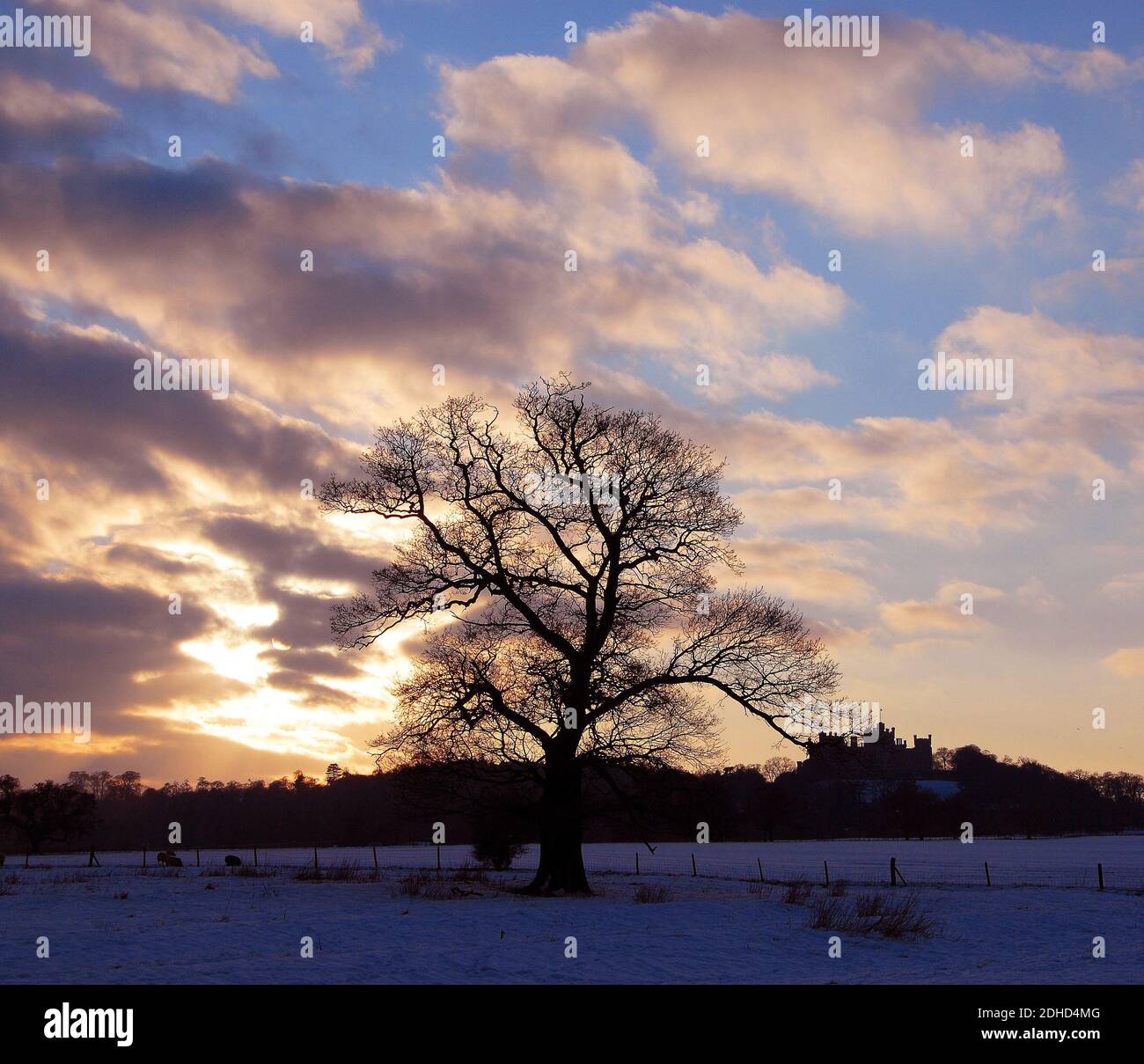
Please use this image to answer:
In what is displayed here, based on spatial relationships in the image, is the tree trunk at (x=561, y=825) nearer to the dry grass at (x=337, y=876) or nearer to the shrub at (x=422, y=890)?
the shrub at (x=422, y=890)

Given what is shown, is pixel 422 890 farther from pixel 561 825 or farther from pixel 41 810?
pixel 41 810

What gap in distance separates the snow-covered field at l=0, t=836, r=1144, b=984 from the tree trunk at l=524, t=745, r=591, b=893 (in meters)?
1.50

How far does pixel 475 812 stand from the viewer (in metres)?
34.1

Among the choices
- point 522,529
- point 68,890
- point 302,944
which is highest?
point 522,529

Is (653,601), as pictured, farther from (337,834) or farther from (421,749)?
(337,834)

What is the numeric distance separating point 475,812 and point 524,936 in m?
11.3

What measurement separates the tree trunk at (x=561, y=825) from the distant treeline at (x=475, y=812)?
24.7 inches

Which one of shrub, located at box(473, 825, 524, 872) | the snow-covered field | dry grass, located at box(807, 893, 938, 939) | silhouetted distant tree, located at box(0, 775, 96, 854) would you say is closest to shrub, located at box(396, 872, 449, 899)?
the snow-covered field

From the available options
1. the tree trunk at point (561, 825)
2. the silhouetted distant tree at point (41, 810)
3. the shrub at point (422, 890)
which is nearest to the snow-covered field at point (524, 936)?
the shrub at point (422, 890)

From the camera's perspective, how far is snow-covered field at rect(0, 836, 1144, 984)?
1836 centimetres

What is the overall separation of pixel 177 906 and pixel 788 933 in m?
16.7

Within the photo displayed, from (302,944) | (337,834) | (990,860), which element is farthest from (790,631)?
(337,834)

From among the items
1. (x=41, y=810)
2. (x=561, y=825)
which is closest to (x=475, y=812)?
(x=561, y=825)

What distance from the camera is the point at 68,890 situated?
1385 inches
